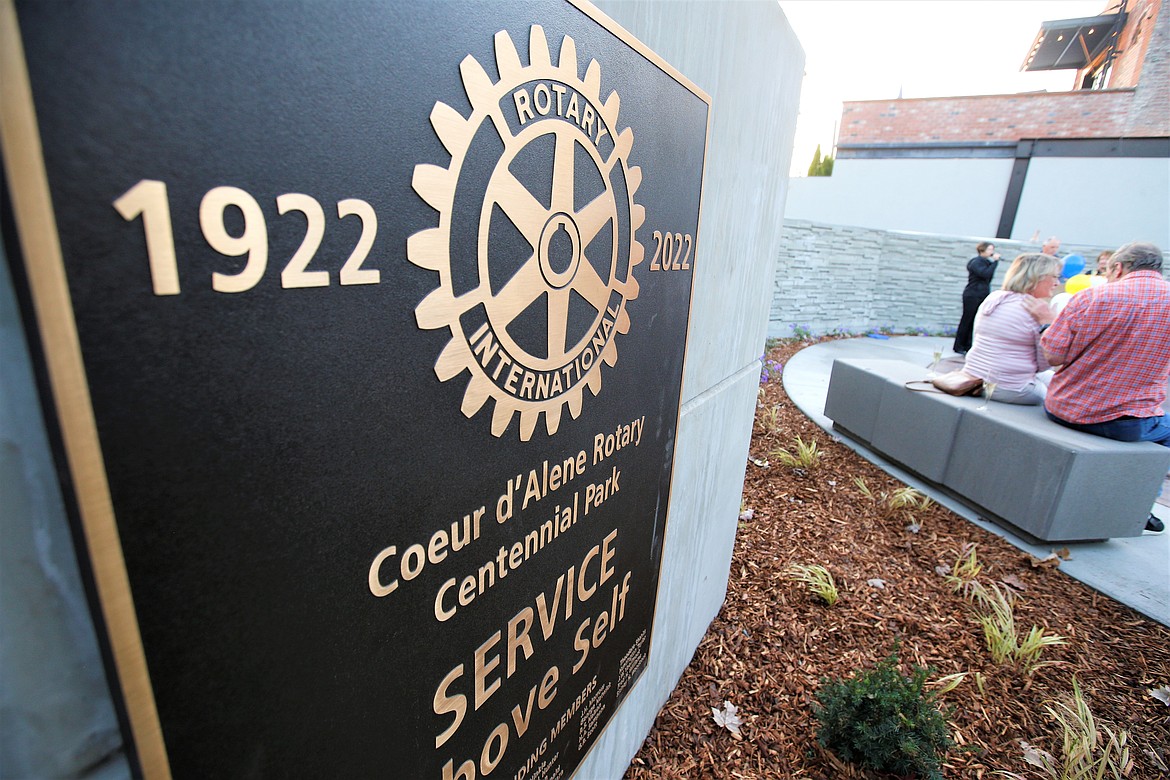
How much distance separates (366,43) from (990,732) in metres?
3.09

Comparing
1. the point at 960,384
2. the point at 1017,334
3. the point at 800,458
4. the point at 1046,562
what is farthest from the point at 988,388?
the point at 800,458

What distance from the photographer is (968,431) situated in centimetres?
404

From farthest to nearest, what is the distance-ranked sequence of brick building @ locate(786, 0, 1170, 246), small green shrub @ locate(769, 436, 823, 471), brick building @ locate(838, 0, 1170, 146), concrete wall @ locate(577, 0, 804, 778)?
brick building @ locate(786, 0, 1170, 246) < brick building @ locate(838, 0, 1170, 146) < small green shrub @ locate(769, 436, 823, 471) < concrete wall @ locate(577, 0, 804, 778)

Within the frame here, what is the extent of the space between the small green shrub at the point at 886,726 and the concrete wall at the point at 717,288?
625 mm

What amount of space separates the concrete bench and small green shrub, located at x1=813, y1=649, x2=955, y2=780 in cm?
220

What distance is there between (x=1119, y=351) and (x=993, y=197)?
1545 cm

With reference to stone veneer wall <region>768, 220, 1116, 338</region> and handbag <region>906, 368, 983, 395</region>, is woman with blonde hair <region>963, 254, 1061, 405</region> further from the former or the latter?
stone veneer wall <region>768, 220, 1116, 338</region>

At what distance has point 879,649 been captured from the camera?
8.70ft

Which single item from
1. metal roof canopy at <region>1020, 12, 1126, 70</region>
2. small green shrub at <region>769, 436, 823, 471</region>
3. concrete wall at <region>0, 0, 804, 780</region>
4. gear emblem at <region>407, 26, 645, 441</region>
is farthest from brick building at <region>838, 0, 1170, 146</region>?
gear emblem at <region>407, 26, 645, 441</region>

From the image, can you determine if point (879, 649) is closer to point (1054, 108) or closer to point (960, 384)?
point (960, 384)

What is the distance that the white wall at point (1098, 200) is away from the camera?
46.1 feet

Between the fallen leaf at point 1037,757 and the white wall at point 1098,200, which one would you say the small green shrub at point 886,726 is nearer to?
the fallen leaf at point 1037,757

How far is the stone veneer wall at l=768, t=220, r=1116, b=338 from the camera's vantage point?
1076 centimetres

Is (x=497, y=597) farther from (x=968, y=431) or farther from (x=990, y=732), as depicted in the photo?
(x=968, y=431)
